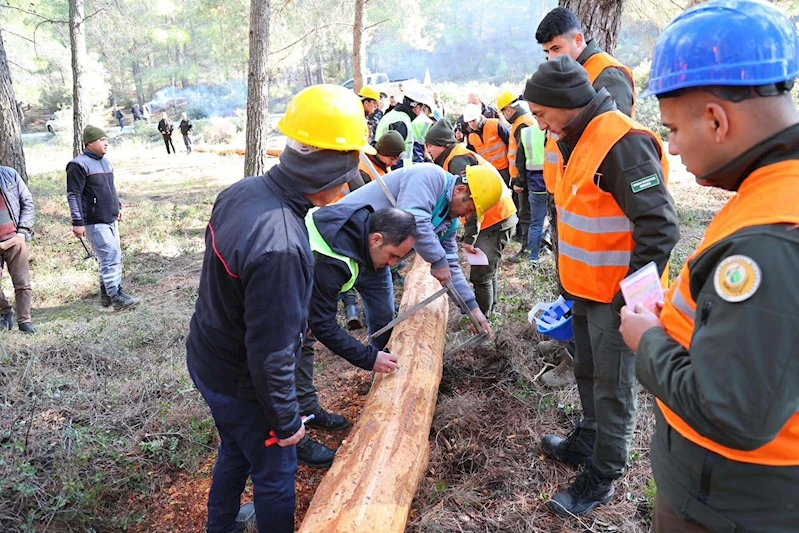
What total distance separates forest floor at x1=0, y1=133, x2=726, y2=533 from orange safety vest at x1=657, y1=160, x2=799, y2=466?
143 centimetres

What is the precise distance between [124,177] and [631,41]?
4130 centimetres

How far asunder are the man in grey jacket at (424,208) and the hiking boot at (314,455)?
39.9 inches

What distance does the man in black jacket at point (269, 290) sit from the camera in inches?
71.6

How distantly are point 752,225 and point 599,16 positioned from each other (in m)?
3.69

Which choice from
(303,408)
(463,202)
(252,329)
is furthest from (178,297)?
(252,329)

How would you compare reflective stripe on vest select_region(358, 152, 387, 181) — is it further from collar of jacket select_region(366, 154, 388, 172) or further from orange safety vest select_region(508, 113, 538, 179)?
orange safety vest select_region(508, 113, 538, 179)


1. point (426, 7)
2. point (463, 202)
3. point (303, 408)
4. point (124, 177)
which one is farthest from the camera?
point (426, 7)

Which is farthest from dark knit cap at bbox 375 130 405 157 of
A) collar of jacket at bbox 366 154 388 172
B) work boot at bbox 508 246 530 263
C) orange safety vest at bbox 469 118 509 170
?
orange safety vest at bbox 469 118 509 170

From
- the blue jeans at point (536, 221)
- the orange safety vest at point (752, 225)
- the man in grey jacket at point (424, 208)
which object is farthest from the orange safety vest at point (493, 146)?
the orange safety vest at point (752, 225)

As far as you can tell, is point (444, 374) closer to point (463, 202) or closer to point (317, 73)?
point (463, 202)

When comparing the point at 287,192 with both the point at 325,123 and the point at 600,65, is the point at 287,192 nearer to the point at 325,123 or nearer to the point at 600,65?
the point at 325,123

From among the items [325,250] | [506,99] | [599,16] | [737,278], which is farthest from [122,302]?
[737,278]

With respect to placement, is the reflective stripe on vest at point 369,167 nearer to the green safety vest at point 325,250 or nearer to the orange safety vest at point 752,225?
the green safety vest at point 325,250

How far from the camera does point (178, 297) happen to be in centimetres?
613
